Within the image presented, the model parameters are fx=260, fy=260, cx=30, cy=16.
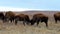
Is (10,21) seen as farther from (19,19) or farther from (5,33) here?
(5,33)

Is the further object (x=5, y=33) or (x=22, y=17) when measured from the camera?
(x=22, y=17)

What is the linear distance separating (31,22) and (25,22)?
0.59m

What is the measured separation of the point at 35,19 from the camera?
81.7 feet

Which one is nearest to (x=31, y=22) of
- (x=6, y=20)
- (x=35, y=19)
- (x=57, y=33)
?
(x=35, y=19)

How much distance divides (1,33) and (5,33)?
12.0 inches

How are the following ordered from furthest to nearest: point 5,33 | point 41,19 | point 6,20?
point 6,20 → point 41,19 → point 5,33

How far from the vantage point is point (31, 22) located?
25.1 meters

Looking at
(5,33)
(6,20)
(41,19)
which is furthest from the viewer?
(6,20)

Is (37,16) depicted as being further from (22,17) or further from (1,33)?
(1,33)

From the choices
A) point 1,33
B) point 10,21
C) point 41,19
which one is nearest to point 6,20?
point 10,21

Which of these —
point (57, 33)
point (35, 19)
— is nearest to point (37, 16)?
point (35, 19)

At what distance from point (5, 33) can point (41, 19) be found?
25.5ft

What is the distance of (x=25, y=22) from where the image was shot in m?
25.2

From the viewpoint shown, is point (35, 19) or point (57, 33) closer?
point (57, 33)
